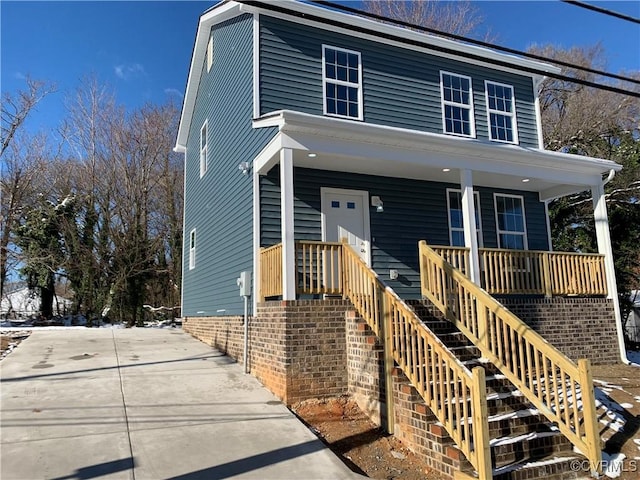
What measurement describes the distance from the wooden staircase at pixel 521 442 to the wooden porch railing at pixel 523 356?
187 millimetres

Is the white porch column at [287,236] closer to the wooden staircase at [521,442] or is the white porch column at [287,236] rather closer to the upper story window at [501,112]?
the wooden staircase at [521,442]

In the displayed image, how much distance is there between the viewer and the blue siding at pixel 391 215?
30.0ft

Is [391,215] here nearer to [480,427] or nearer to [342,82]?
[342,82]

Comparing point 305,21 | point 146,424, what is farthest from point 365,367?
point 305,21

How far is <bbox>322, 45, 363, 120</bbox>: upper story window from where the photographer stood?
10.6m

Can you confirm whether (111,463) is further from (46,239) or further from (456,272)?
(46,239)

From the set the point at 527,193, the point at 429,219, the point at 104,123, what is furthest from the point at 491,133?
the point at 104,123

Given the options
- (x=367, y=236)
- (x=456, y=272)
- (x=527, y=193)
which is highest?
(x=527, y=193)

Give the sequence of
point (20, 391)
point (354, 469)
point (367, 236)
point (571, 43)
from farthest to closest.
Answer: point (571, 43) → point (367, 236) → point (20, 391) → point (354, 469)

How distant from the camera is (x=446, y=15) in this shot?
24016 mm

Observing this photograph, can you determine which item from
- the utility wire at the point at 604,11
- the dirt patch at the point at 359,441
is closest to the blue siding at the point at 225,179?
the dirt patch at the point at 359,441

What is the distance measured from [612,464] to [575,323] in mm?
4961

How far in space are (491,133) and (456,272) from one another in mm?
6774

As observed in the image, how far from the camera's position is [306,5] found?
1045cm
